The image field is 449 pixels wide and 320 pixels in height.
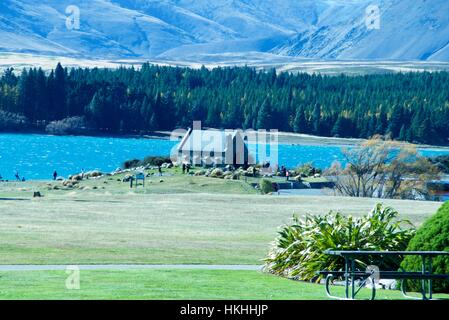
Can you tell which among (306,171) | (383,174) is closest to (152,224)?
(383,174)

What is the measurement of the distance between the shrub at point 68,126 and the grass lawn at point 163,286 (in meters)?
151

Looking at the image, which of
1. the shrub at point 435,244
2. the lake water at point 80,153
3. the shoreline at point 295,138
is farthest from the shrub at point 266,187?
the shoreline at point 295,138

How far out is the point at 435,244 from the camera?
18562mm

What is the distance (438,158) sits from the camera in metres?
103

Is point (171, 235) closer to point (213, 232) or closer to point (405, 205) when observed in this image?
point (213, 232)

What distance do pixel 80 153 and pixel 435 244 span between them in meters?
118

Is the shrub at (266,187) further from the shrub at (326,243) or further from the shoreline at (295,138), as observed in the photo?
the shoreline at (295,138)

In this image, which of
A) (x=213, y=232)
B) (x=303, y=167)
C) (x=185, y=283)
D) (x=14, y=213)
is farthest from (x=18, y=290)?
(x=303, y=167)

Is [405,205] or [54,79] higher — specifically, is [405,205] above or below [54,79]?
below

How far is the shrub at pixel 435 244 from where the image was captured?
1816cm

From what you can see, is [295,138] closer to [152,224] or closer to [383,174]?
[383,174]

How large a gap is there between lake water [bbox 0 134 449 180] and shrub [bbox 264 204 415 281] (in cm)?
7131

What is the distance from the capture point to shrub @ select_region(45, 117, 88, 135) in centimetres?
17038
